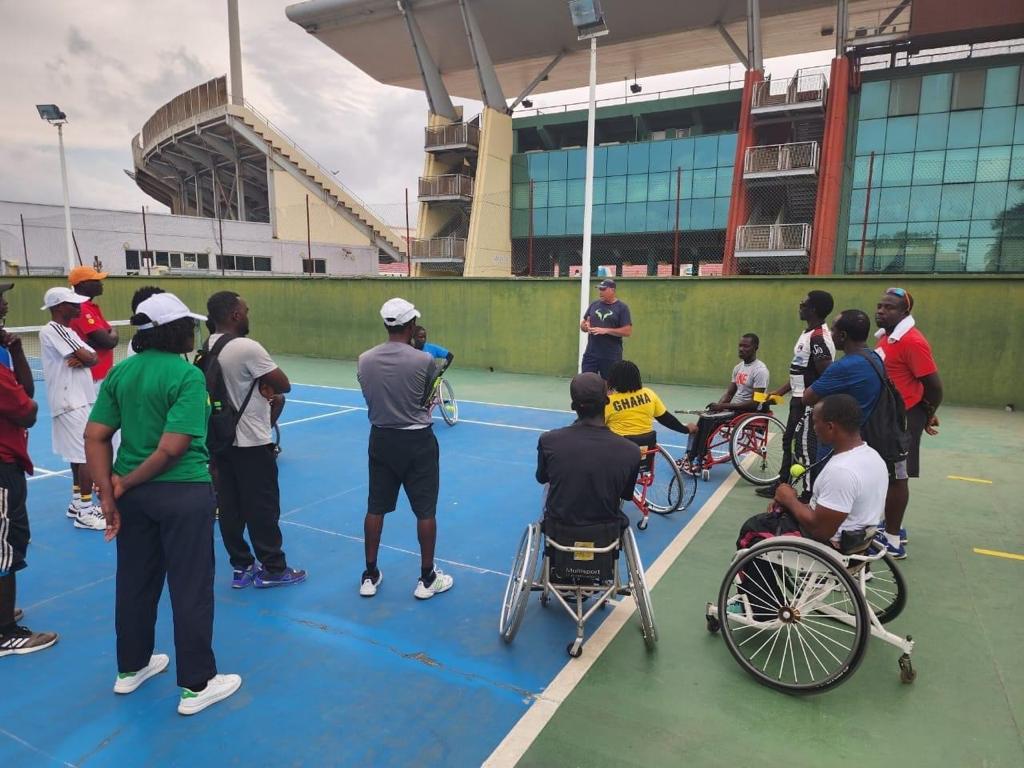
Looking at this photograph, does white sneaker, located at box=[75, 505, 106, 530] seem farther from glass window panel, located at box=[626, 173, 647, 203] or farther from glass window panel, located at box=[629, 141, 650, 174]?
glass window panel, located at box=[629, 141, 650, 174]

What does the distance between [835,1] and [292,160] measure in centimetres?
2559

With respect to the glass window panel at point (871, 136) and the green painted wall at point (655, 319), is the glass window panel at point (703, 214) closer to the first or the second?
the glass window panel at point (871, 136)

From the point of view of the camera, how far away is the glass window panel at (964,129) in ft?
67.0

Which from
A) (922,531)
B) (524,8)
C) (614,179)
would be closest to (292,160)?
(524,8)

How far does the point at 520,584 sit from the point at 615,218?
25.0 metres

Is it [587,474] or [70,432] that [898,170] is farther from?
[70,432]

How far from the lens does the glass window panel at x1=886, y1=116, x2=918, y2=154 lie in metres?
21.2

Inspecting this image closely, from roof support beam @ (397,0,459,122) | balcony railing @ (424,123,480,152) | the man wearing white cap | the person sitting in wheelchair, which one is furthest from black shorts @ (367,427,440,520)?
balcony railing @ (424,123,480,152)

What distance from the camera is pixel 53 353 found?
15.6 ft

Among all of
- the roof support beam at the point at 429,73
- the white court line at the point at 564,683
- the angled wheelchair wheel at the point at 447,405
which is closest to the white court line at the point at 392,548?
the white court line at the point at 564,683

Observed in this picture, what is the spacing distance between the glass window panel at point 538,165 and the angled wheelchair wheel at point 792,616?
26487mm

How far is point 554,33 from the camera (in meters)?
26.1

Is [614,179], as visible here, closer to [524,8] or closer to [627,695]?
[524,8]

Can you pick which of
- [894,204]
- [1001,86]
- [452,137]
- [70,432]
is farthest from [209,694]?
[452,137]
